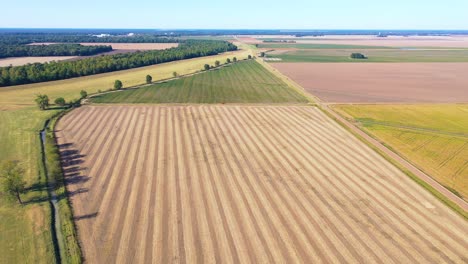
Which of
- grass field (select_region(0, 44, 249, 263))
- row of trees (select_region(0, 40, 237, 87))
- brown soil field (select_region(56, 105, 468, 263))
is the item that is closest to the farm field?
grass field (select_region(0, 44, 249, 263))

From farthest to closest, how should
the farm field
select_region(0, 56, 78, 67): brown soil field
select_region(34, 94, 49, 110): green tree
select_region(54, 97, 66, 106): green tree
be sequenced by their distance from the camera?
select_region(0, 56, 78, 67): brown soil field < select_region(54, 97, 66, 106): green tree < select_region(34, 94, 49, 110): green tree < the farm field

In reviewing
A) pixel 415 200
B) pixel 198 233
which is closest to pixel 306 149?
pixel 415 200

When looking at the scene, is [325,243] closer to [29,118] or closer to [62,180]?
[62,180]

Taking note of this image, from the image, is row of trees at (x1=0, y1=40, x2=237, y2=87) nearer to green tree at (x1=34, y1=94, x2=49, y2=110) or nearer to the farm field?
green tree at (x1=34, y1=94, x2=49, y2=110)

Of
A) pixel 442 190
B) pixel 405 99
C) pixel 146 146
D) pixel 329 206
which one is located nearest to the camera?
pixel 329 206

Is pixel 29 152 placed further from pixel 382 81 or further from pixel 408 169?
pixel 382 81
